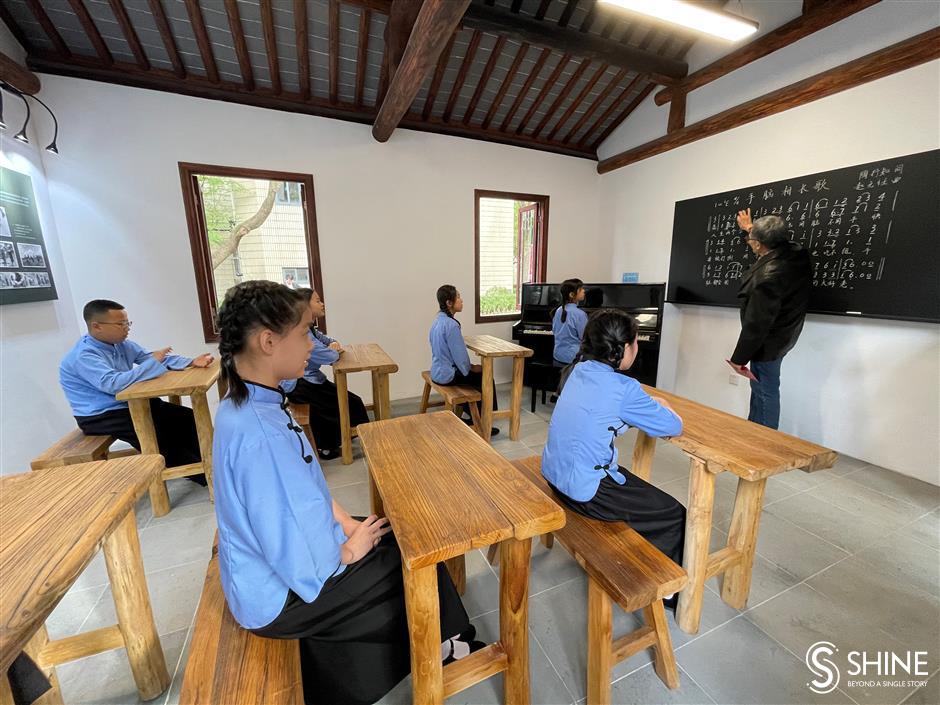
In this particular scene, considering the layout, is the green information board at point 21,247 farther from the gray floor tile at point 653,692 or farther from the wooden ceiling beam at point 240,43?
the gray floor tile at point 653,692

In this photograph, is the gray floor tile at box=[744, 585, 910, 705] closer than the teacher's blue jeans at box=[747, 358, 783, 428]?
Yes

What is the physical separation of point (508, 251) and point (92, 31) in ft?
13.2

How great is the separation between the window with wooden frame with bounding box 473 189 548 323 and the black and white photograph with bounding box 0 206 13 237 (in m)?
3.63

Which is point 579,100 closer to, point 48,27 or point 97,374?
point 48,27

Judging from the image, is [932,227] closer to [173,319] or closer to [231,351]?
[231,351]

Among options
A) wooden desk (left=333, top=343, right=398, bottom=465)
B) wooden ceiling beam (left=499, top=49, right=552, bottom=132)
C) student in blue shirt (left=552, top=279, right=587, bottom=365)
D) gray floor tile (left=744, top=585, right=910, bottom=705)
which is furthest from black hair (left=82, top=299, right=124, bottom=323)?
wooden ceiling beam (left=499, top=49, right=552, bottom=132)

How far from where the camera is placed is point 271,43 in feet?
9.36

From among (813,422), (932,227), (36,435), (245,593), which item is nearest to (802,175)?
(932,227)

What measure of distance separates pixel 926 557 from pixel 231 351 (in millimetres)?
3179

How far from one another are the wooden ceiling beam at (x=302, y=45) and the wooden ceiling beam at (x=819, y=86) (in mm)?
3415

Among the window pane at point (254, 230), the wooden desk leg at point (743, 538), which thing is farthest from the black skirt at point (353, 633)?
the window pane at point (254, 230)

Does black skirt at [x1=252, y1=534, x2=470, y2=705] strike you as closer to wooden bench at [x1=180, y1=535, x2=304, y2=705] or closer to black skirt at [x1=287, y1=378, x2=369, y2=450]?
wooden bench at [x1=180, y1=535, x2=304, y2=705]

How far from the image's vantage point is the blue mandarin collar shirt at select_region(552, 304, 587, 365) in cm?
343

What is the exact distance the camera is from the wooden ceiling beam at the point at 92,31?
8.08ft
